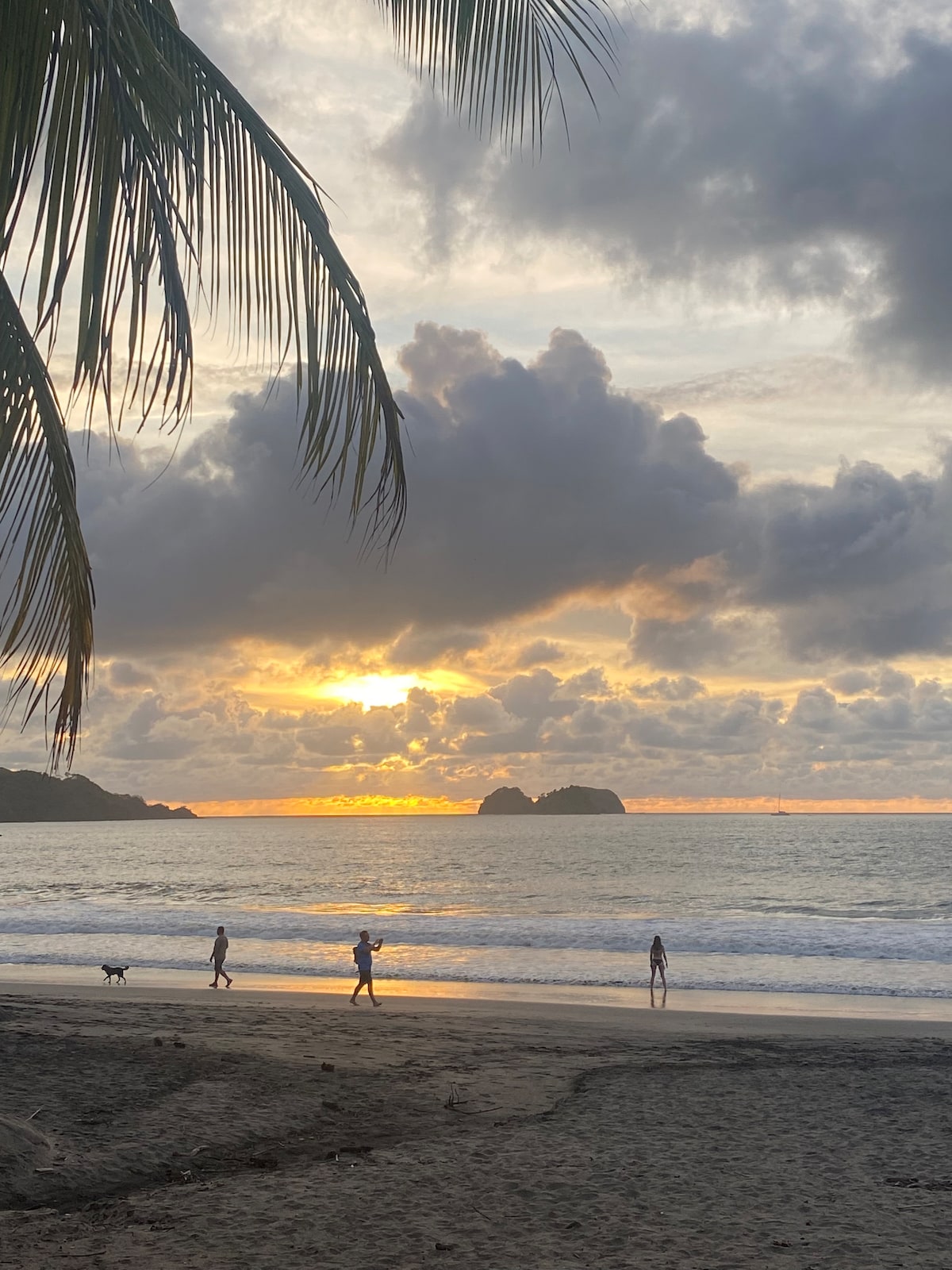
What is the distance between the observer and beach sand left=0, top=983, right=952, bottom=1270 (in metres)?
5.93

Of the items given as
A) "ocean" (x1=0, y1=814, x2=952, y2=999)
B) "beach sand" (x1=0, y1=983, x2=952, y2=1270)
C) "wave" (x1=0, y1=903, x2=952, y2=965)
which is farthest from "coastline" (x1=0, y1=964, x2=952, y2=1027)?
"wave" (x1=0, y1=903, x2=952, y2=965)

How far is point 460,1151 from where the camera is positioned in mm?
7859

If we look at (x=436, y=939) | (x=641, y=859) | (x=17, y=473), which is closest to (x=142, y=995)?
(x=436, y=939)

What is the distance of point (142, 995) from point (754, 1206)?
16.7m

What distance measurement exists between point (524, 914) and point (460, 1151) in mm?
38981

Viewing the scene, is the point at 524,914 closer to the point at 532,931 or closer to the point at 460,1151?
the point at 532,931

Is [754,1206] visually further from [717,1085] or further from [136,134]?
[136,134]

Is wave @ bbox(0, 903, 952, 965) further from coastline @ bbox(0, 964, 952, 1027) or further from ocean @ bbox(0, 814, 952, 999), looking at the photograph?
coastline @ bbox(0, 964, 952, 1027)

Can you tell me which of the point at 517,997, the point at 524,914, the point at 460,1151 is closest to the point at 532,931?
the point at 524,914

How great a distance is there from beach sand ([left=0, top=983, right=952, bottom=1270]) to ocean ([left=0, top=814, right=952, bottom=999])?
42.5 feet

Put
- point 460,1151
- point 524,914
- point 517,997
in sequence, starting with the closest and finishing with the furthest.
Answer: point 460,1151, point 517,997, point 524,914

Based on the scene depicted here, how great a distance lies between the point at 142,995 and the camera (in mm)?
20797

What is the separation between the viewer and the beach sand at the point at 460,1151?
5.93 meters

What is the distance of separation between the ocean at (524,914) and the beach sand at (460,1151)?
12957mm
